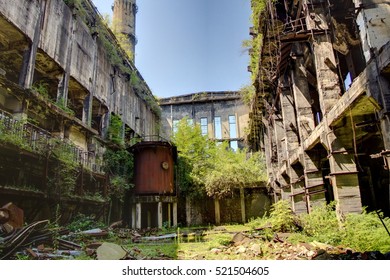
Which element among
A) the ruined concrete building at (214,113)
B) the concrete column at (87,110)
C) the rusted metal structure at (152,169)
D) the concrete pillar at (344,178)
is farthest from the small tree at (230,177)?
the ruined concrete building at (214,113)

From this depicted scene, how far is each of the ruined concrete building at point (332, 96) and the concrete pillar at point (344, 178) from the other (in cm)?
2

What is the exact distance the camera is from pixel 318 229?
7898 mm

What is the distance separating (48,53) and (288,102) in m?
10.6

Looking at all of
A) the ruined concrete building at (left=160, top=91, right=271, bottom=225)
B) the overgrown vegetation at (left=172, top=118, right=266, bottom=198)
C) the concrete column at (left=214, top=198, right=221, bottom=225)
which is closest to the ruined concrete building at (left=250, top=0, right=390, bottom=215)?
the overgrown vegetation at (left=172, top=118, right=266, bottom=198)

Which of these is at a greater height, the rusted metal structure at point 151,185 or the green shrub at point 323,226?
the rusted metal structure at point 151,185

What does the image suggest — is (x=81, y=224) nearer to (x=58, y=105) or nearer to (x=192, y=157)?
(x=58, y=105)

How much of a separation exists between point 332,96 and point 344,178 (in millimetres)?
2493

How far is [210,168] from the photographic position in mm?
19094

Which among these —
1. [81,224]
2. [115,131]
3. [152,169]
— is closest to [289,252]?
[81,224]

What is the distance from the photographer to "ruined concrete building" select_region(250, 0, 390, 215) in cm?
605

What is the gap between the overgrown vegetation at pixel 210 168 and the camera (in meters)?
17.7

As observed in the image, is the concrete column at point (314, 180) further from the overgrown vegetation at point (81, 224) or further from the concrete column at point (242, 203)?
the concrete column at point (242, 203)
